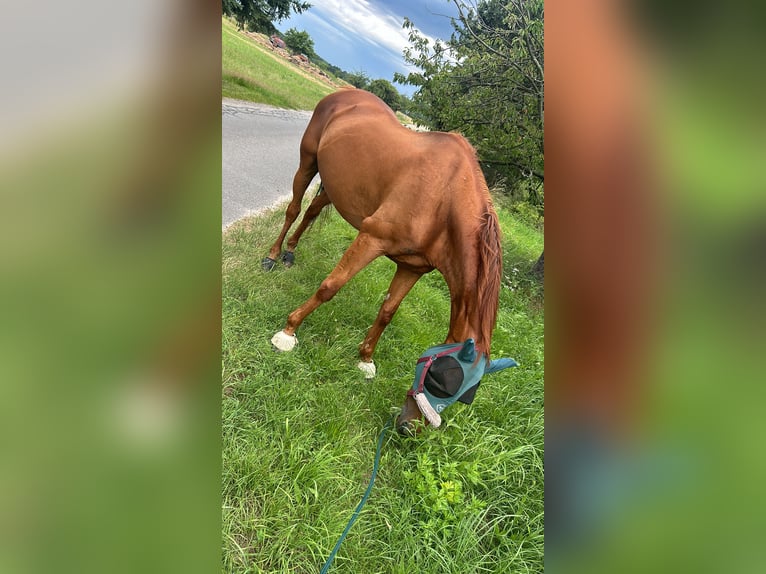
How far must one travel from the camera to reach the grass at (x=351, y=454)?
1.80 m

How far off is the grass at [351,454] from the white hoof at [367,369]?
2.5 inches

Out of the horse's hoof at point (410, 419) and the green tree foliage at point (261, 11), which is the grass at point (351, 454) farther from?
the green tree foliage at point (261, 11)

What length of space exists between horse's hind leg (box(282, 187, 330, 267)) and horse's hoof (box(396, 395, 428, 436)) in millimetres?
2429

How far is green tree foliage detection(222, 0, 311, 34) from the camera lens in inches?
65.2

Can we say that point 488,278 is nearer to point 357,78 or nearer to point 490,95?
point 357,78

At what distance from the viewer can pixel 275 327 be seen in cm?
311

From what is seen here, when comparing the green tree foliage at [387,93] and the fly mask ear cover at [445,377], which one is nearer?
the fly mask ear cover at [445,377]

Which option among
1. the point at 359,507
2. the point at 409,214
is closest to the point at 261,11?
the point at 409,214

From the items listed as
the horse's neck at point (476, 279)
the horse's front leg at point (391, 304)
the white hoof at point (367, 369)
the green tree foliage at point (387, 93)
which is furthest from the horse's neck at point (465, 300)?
the green tree foliage at point (387, 93)
